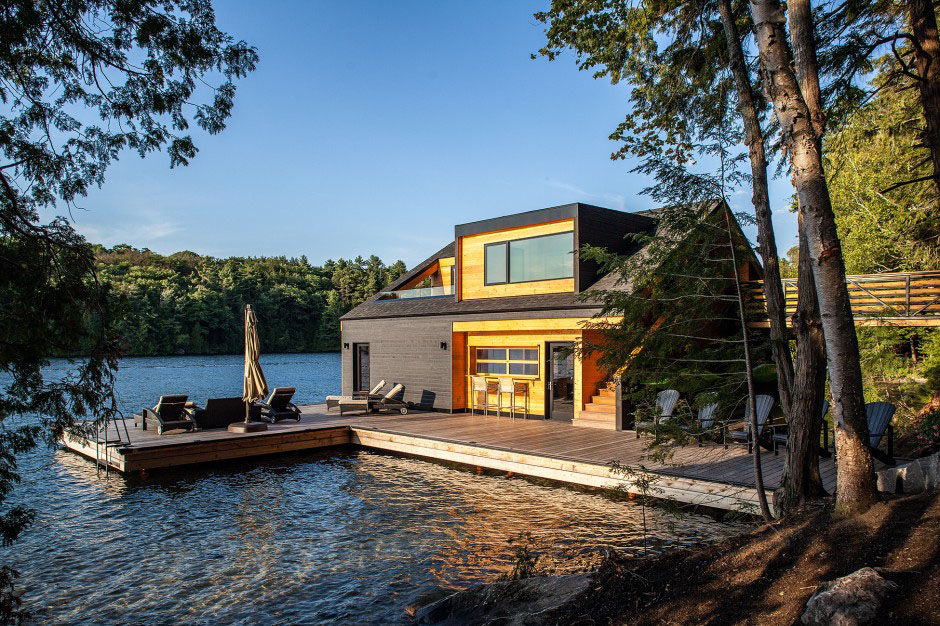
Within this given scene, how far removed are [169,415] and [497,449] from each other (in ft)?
23.9

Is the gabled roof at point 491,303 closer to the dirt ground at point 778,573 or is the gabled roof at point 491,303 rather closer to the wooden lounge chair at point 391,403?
the wooden lounge chair at point 391,403

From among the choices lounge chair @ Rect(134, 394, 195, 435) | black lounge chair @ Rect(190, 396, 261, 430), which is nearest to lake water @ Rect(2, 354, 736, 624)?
lounge chair @ Rect(134, 394, 195, 435)

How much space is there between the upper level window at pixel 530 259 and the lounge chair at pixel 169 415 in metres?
7.91

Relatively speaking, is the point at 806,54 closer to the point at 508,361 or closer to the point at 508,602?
the point at 508,602

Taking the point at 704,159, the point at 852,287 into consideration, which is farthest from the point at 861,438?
the point at 852,287

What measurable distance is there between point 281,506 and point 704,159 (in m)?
7.48

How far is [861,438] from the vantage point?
401cm

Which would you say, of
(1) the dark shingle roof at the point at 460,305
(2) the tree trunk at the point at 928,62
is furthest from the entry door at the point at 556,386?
(2) the tree trunk at the point at 928,62

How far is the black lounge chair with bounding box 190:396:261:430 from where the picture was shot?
12659mm

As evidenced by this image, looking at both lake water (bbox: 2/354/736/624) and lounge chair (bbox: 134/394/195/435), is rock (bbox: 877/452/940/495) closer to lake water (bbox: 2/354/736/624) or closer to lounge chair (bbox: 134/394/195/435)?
lake water (bbox: 2/354/736/624)

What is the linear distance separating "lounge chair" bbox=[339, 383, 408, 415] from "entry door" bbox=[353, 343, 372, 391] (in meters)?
2.71

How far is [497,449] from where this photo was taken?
10.3 metres

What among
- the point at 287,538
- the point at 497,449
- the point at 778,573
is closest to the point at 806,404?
the point at 778,573

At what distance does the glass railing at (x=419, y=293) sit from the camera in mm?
17125
